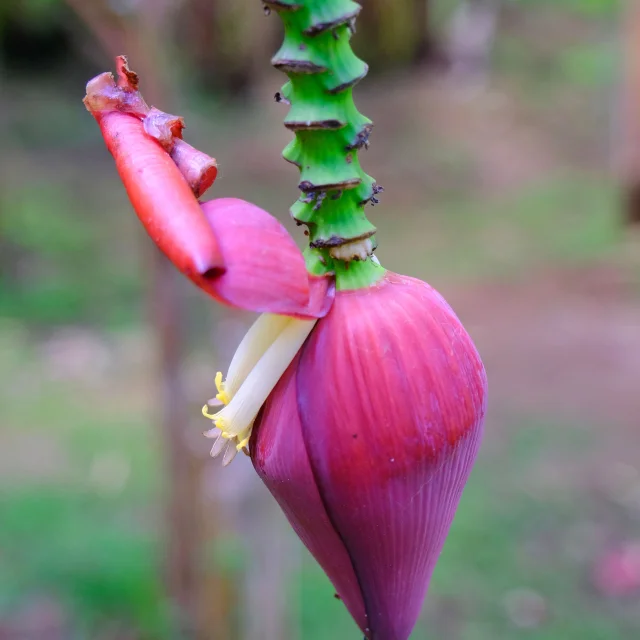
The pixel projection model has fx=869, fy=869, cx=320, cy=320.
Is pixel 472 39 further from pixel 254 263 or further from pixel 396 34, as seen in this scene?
pixel 254 263

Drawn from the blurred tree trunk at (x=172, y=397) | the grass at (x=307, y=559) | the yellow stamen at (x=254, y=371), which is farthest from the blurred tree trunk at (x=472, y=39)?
the yellow stamen at (x=254, y=371)

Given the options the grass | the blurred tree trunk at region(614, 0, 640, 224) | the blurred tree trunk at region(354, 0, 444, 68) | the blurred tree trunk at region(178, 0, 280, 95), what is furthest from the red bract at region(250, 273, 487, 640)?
the blurred tree trunk at region(354, 0, 444, 68)

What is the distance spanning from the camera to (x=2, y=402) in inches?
154

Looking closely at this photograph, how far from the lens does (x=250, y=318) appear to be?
2961 mm

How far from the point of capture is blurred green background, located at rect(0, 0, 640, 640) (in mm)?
2129

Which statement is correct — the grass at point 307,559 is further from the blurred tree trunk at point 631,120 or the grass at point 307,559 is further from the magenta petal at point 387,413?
the magenta petal at point 387,413

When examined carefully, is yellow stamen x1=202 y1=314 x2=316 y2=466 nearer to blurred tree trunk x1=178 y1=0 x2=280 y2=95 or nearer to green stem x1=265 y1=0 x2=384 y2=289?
green stem x1=265 y1=0 x2=384 y2=289

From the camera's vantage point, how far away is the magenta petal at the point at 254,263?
0.38m

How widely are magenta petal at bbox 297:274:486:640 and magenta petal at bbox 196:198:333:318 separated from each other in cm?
4

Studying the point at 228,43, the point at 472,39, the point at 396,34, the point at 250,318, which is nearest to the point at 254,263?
the point at 250,318

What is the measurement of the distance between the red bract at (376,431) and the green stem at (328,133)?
25 millimetres

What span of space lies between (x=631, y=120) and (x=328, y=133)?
5.44ft

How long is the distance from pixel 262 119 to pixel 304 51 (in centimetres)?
798

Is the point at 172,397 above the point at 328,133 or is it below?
above
